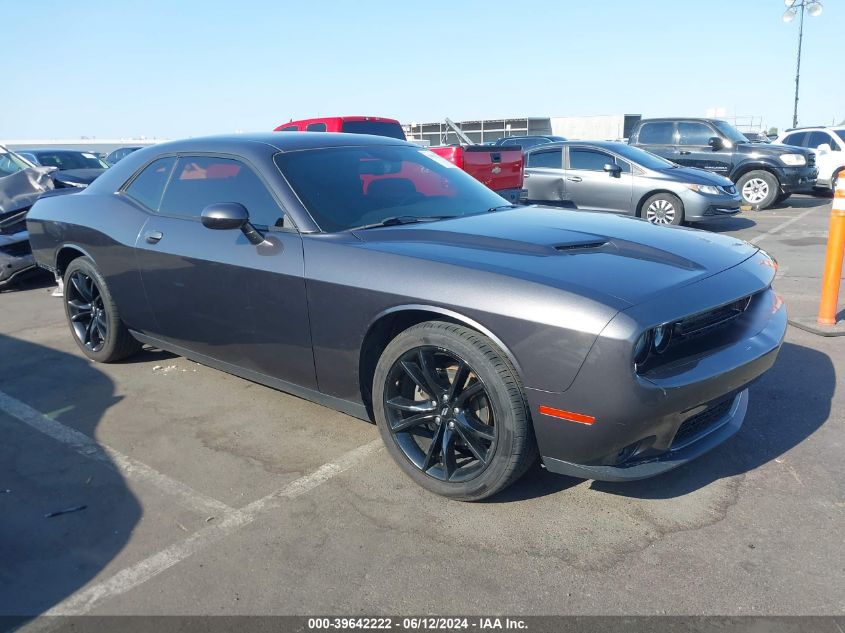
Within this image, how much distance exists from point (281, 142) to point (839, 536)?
3242 mm

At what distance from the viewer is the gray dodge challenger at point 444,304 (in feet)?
7.89

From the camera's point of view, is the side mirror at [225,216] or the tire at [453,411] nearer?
the tire at [453,411]

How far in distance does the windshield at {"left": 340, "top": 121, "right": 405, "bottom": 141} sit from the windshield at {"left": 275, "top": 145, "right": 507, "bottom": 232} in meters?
6.46

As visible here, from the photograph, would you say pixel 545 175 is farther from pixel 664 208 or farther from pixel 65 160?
pixel 65 160

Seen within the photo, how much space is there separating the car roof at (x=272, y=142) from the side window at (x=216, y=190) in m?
0.09

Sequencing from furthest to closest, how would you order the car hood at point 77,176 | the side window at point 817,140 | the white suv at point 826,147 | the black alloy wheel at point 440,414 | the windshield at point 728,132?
the side window at point 817,140, the white suv at point 826,147, the windshield at point 728,132, the car hood at point 77,176, the black alloy wheel at point 440,414

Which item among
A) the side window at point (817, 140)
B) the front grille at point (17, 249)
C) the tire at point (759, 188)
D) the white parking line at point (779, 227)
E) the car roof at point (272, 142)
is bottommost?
the white parking line at point (779, 227)

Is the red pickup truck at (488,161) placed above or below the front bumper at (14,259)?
above

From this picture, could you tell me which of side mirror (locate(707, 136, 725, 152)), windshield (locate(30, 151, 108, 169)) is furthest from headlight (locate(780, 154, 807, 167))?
windshield (locate(30, 151, 108, 169))

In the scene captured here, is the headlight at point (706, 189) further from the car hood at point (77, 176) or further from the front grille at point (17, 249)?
the car hood at point (77, 176)

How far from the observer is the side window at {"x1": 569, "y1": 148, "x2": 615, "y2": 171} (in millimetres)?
10375

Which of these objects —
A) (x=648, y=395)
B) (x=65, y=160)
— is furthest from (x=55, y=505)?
(x=65, y=160)

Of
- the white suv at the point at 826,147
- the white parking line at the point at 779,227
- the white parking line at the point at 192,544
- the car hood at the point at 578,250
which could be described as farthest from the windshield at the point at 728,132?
the white parking line at the point at 192,544

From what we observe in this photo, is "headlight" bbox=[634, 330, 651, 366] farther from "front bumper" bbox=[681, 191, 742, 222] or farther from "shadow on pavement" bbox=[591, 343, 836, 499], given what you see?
"front bumper" bbox=[681, 191, 742, 222]
